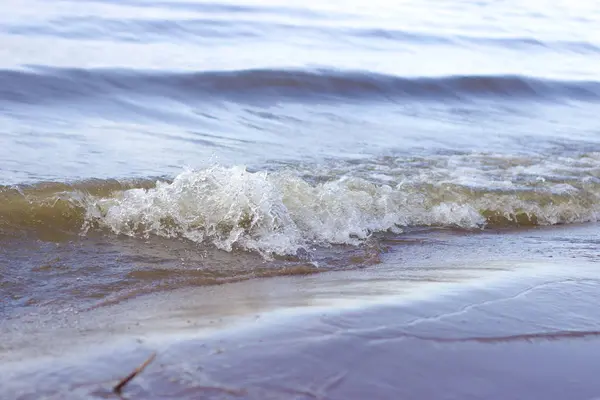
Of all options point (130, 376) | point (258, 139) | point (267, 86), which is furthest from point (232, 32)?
point (130, 376)

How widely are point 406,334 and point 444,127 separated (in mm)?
6746

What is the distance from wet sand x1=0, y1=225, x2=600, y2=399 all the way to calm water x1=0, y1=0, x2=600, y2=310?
20.1 inches

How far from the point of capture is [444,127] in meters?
9.60

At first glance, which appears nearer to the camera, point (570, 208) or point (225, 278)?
point (225, 278)

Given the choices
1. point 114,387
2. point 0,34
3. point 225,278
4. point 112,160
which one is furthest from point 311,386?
point 0,34

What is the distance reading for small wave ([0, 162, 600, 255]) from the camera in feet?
16.2

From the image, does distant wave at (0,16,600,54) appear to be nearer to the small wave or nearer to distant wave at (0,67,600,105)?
distant wave at (0,67,600,105)

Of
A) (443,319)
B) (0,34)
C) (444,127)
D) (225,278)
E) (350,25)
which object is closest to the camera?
(443,319)

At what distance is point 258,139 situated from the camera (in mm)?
7961

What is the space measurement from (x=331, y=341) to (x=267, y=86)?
8031 millimetres

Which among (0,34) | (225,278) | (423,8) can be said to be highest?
(423,8)

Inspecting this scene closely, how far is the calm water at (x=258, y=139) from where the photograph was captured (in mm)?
4777

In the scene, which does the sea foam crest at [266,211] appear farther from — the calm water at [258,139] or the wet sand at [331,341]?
the wet sand at [331,341]

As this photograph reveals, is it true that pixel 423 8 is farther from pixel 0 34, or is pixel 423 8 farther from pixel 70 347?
pixel 70 347
